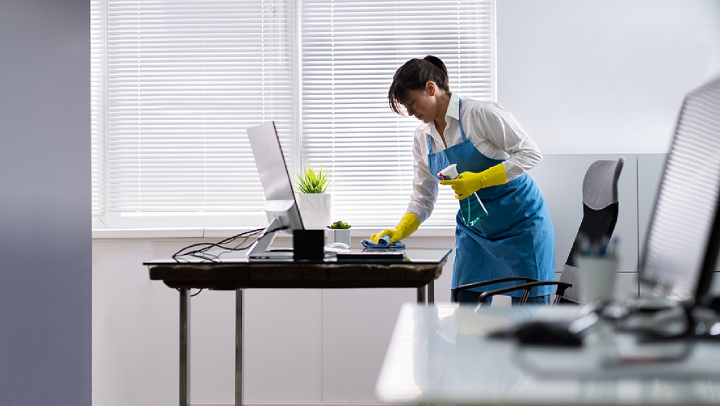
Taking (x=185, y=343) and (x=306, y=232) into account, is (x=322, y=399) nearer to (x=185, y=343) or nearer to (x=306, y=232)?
(x=185, y=343)

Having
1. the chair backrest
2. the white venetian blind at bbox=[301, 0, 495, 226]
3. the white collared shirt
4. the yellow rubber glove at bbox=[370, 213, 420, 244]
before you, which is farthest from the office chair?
the white venetian blind at bbox=[301, 0, 495, 226]

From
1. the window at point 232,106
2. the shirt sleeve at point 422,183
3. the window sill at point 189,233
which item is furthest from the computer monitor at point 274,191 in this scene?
the window at point 232,106

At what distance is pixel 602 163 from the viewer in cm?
171

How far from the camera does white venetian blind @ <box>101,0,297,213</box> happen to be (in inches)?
108

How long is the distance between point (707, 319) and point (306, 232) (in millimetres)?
1092

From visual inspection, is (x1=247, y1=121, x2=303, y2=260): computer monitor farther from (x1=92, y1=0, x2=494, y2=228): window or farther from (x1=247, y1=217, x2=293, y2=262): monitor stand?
(x1=92, y1=0, x2=494, y2=228): window

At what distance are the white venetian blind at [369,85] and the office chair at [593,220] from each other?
3.25 ft

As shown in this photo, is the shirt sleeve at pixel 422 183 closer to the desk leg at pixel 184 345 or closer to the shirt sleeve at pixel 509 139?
the shirt sleeve at pixel 509 139

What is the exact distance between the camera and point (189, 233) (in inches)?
102

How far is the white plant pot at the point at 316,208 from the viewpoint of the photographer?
8.20 ft

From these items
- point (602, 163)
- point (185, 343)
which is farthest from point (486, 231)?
point (185, 343)

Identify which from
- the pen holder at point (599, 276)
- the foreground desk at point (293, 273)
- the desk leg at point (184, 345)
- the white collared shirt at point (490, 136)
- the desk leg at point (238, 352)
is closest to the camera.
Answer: the pen holder at point (599, 276)

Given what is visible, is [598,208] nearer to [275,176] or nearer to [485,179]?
[485,179]

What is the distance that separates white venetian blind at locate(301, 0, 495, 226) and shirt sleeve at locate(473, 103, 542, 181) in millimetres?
649
